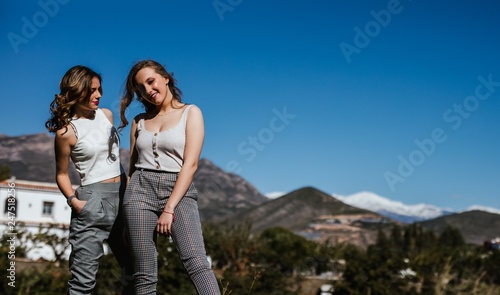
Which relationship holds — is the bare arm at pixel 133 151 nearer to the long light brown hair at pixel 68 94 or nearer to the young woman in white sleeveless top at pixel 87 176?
the young woman in white sleeveless top at pixel 87 176

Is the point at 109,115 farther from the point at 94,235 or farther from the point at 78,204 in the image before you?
the point at 94,235

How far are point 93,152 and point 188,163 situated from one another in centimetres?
54

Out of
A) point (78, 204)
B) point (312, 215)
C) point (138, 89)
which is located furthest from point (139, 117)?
point (312, 215)

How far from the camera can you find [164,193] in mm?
2602

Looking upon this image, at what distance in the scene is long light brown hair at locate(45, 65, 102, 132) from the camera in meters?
2.74

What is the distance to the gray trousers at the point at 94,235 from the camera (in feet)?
8.77

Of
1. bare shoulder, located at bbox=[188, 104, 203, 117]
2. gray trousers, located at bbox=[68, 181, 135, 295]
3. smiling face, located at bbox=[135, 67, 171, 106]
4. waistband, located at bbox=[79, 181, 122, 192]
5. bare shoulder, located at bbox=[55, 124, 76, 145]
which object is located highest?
smiling face, located at bbox=[135, 67, 171, 106]

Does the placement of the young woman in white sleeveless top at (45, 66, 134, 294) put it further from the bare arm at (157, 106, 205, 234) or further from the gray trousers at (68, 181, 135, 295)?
the bare arm at (157, 106, 205, 234)

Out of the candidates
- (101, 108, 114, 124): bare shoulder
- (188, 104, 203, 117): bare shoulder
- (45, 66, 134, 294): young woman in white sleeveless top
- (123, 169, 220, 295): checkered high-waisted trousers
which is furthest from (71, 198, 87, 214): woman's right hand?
(188, 104, 203, 117): bare shoulder

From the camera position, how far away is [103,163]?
2.82 metres

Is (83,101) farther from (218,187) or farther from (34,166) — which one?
(218,187)

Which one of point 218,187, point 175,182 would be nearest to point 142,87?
point 175,182

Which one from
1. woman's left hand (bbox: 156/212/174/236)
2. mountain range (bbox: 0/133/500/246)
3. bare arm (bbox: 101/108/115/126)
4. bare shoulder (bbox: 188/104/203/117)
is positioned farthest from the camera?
mountain range (bbox: 0/133/500/246)

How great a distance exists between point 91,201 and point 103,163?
205mm
